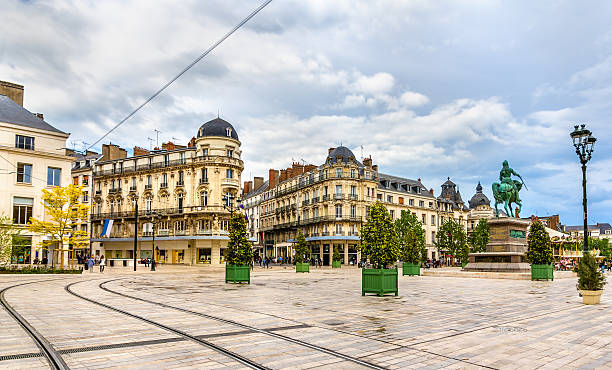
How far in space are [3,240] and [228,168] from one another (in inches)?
1145

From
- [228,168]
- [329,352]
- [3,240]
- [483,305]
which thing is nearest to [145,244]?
[228,168]

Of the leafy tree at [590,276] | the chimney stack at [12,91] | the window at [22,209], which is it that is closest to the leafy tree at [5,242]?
the window at [22,209]

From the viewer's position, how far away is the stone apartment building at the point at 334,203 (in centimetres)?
6203

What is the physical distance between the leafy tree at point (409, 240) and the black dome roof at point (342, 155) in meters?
10.6

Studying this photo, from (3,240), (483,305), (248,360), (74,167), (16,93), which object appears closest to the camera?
(248,360)

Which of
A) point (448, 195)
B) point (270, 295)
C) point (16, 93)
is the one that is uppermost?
point (16, 93)

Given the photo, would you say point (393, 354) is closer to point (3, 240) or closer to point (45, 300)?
point (45, 300)

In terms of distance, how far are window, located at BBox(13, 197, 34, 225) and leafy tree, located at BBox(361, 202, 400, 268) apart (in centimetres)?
3325

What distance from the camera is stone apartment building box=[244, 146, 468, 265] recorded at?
204ft

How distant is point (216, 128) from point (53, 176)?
784 inches

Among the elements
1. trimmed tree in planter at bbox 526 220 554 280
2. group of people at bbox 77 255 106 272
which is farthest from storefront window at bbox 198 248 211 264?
trimmed tree in planter at bbox 526 220 554 280

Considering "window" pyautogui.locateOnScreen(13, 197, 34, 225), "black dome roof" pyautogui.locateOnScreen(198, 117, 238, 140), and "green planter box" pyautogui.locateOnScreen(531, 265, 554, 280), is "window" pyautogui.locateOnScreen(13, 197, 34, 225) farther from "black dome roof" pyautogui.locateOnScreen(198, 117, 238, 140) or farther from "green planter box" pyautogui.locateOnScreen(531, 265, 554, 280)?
"green planter box" pyautogui.locateOnScreen(531, 265, 554, 280)

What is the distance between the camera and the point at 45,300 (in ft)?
45.2

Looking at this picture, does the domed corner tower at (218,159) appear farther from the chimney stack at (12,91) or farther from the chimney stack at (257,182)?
the chimney stack at (257,182)
